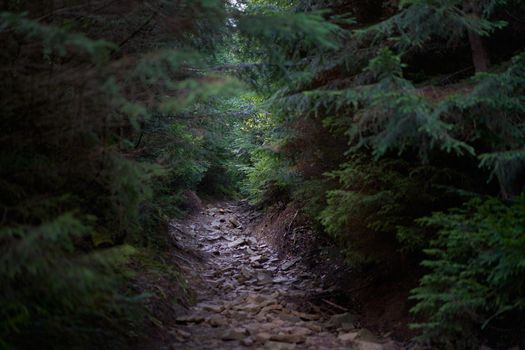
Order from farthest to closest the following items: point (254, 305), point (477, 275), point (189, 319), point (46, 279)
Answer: point (254, 305) < point (189, 319) < point (477, 275) < point (46, 279)

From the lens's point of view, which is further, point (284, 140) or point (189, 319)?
point (284, 140)

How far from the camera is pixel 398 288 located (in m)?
6.49

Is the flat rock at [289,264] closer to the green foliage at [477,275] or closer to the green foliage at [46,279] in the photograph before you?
the green foliage at [477,275]

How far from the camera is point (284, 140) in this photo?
295 inches

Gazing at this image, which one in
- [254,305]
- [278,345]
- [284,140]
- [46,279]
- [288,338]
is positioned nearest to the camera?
[46,279]

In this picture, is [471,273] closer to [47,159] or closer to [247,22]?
[247,22]

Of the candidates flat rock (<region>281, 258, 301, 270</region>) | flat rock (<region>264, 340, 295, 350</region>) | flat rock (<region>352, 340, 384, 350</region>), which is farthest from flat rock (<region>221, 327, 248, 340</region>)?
flat rock (<region>281, 258, 301, 270</region>)

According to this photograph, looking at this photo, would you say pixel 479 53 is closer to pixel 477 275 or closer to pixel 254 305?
pixel 477 275

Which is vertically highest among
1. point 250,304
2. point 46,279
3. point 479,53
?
point 479,53

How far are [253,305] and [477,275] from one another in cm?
359

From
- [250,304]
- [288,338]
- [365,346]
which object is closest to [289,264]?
[250,304]

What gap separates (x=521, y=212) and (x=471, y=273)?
80cm

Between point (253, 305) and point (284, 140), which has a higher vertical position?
point (284, 140)

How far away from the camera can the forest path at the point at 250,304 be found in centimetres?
535
